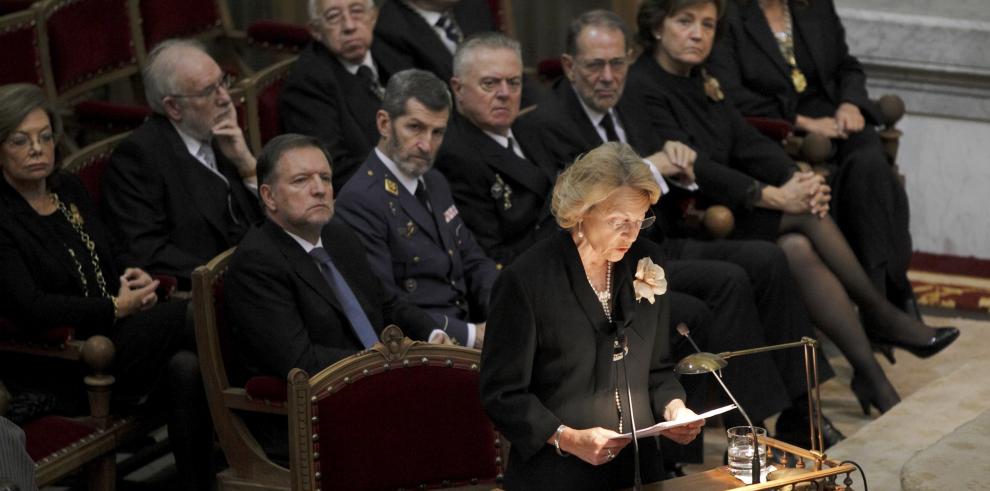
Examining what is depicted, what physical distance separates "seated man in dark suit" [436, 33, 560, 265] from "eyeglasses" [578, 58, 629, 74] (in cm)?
28

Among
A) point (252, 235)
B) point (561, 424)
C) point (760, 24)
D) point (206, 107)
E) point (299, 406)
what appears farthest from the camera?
point (760, 24)

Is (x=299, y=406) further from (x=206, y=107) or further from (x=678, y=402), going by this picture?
(x=206, y=107)

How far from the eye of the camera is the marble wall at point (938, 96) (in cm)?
641

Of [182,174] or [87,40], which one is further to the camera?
[87,40]

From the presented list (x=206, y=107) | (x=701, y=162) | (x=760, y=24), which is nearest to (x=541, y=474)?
(x=206, y=107)

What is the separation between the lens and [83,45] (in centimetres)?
526

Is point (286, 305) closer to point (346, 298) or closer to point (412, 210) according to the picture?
point (346, 298)

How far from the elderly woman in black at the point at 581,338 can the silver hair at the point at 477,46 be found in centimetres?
171

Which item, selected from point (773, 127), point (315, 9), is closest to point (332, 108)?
point (315, 9)

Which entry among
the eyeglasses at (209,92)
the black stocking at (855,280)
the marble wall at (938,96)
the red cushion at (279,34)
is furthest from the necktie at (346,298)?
the marble wall at (938,96)

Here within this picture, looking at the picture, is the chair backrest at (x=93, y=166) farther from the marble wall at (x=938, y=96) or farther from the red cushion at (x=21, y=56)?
the marble wall at (x=938, y=96)

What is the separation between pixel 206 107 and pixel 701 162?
156 centimetres

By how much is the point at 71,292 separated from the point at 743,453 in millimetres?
1886

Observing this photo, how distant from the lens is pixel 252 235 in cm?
389
